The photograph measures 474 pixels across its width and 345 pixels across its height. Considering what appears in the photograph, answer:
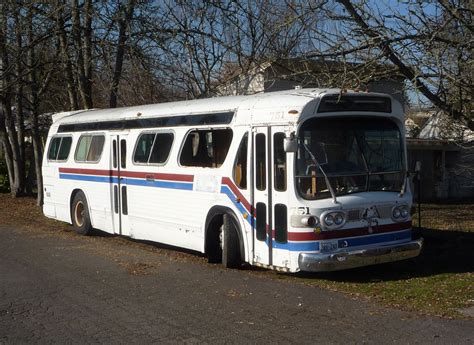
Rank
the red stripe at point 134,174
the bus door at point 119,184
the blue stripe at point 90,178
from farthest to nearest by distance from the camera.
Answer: the blue stripe at point 90,178 → the bus door at point 119,184 → the red stripe at point 134,174

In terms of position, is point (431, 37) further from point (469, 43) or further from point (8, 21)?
point (8, 21)

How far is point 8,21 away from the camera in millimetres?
19156

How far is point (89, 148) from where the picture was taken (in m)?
13.9

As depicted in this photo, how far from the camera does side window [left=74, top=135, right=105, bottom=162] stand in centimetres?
1348

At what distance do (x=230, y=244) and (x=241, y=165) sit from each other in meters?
1.26

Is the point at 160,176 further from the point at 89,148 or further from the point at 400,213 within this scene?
the point at 400,213

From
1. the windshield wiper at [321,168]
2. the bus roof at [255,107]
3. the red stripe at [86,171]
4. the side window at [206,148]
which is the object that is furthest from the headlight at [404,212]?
the red stripe at [86,171]

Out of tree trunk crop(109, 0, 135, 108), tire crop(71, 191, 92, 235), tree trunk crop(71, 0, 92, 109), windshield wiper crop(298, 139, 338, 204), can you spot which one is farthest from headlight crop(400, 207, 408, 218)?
tree trunk crop(71, 0, 92, 109)

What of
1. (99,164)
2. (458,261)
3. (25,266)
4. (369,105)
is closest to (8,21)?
(99,164)

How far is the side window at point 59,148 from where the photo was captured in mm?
14970

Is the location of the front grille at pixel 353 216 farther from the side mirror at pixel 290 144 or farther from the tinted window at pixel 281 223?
the side mirror at pixel 290 144

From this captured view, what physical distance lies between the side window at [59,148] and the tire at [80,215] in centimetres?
115

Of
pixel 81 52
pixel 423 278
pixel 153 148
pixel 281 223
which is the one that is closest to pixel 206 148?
pixel 153 148

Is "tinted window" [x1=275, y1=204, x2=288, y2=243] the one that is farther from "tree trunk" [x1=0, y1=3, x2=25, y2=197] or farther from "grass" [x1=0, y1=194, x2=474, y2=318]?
"tree trunk" [x1=0, y1=3, x2=25, y2=197]
